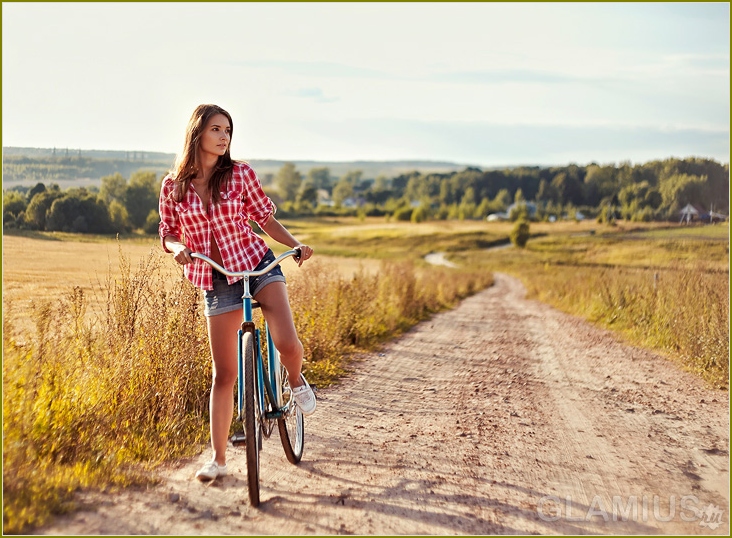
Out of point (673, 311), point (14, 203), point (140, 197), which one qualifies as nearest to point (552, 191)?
point (673, 311)

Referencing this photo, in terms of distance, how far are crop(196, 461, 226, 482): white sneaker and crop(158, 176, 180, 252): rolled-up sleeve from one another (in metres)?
1.39

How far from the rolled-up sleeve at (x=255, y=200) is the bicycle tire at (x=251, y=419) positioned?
88 centimetres

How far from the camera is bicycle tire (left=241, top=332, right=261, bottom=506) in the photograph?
418 cm

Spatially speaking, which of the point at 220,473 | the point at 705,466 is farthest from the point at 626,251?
the point at 220,473

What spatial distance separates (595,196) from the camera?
1314 inches

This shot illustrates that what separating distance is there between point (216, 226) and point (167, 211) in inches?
13.5

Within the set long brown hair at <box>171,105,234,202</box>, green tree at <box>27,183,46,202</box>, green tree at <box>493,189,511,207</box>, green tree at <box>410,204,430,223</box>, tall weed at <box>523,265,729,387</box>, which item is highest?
long brown hair at <box>171,105,234,202</box>

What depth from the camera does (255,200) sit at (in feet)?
15.9

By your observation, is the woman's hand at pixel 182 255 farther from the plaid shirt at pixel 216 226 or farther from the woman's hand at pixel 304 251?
the woman's hand at pixel 304 251

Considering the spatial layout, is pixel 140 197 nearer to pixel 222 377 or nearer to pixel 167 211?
pixel 167 211

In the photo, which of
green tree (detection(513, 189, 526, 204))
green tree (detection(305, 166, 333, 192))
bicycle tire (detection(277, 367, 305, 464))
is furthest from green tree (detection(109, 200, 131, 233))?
green tree (detection(305, 166, 333, 192))

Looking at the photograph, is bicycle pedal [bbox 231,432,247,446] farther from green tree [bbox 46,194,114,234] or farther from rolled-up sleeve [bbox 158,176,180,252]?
green tree [bbox 46,194,114,234]

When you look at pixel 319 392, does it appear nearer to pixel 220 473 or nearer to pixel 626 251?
pixel 220 473

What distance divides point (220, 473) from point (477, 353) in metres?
7.00
